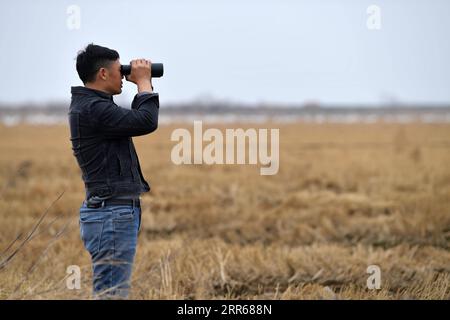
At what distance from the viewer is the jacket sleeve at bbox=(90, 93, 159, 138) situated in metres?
3.65

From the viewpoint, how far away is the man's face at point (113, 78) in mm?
3792

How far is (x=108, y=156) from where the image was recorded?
12.3ft

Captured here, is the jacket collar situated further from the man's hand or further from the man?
the man's hand

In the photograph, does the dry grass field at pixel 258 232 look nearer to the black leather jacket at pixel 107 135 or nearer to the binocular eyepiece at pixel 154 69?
the black leather jacket at pixel 107 135

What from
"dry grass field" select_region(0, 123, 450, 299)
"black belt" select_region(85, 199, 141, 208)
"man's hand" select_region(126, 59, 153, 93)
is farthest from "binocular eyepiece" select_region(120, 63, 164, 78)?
"dry grass field" select_region(0, 123, 450, 299)

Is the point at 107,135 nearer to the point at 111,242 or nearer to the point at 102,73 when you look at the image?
the point at 102,73

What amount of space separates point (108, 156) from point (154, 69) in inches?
23.2

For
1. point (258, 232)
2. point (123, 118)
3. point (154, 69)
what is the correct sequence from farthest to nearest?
1. point (258, 232)
2. point (154, 69)
3. point (123, 118)

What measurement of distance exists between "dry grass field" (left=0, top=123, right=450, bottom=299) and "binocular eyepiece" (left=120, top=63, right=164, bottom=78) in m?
0.98

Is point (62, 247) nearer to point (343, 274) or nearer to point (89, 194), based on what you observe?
point (343, 274)

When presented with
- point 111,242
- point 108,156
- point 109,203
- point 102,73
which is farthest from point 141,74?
point 111,242

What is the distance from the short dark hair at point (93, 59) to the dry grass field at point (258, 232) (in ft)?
2.95

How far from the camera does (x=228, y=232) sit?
9852 mm
